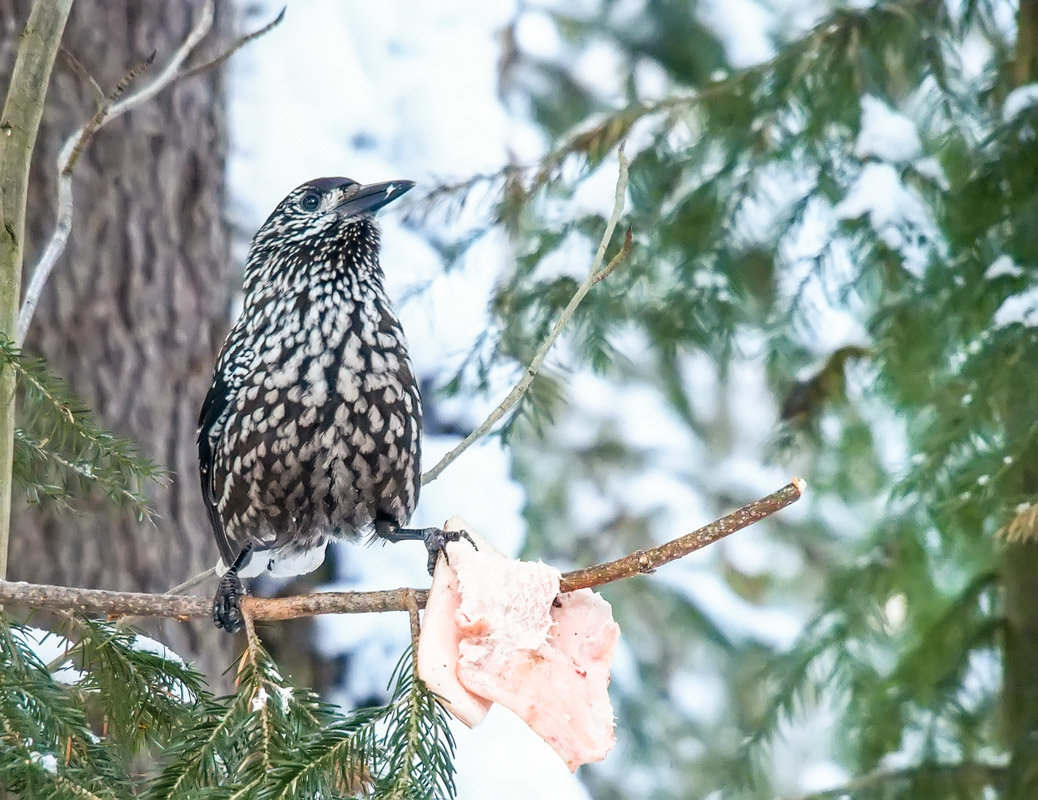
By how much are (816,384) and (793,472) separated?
2935 mm

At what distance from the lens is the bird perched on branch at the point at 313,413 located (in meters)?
2.79

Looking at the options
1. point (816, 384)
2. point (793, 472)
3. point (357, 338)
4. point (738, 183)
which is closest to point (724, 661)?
point (793, 472)

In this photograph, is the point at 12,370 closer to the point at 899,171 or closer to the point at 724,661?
the point at 899,171

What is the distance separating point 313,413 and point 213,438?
37 centimetres

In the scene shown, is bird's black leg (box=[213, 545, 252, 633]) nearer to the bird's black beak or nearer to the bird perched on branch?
the bird perched on branch

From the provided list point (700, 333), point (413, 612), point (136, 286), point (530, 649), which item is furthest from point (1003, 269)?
point (136, 286)

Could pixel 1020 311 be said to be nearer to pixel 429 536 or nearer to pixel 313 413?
pixel 429 536

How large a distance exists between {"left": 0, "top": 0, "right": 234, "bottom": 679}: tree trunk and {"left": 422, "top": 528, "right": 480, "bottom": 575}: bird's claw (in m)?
1.97

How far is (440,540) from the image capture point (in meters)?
2.32

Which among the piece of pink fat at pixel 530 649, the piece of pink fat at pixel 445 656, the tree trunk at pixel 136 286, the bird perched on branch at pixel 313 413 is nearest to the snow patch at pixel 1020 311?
the bird perched on branch at pixel 313 413

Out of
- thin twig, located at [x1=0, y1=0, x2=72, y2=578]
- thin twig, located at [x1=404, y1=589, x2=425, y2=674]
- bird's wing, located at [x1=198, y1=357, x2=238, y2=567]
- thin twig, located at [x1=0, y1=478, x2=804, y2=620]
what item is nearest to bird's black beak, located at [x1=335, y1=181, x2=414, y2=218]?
bird's wing, located at [x1=198, y1=357, x2=238, y2=567]

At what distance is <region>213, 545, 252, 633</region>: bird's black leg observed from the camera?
2.38m

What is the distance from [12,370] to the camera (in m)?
2.13

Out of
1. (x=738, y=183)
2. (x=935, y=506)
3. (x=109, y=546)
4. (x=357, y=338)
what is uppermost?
(x=738, y=183)
